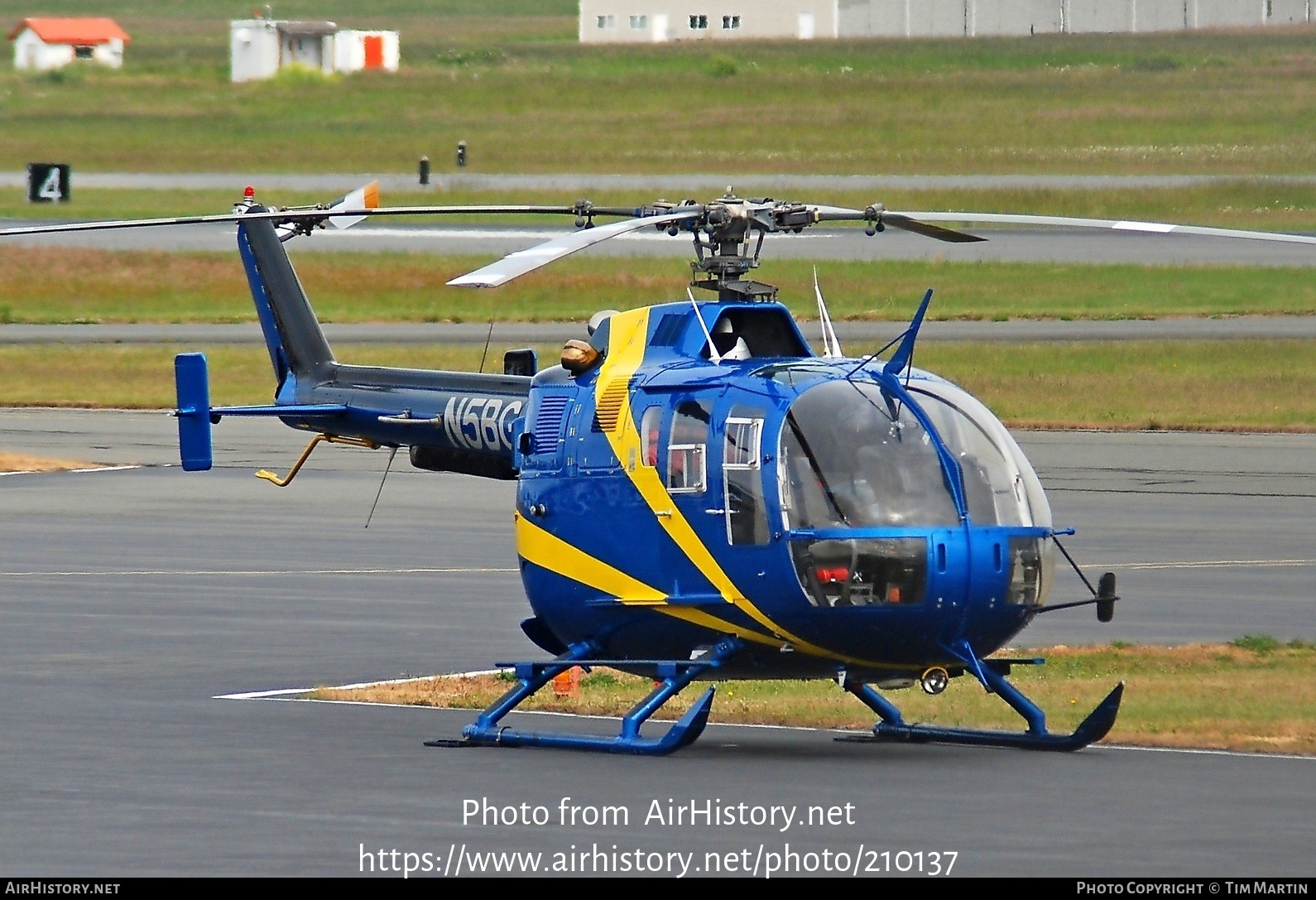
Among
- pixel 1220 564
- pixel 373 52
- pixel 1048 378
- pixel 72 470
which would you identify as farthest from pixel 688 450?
→ pixel 373 52

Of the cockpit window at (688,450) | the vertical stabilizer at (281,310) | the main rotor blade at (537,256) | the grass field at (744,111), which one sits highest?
the grass field at (744,111)

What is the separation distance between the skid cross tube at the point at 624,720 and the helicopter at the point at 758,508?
0.06 ft

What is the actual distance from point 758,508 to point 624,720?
2035 mm

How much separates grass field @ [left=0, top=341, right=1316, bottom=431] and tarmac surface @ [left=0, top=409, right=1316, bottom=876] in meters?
6.11

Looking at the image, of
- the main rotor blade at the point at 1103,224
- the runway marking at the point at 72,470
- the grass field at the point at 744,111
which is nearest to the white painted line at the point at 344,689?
the main rotor blade at the point at 1103,224

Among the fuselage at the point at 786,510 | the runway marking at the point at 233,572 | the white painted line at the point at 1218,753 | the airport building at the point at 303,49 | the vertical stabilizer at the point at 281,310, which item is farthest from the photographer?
the airport building at the point at 303,49

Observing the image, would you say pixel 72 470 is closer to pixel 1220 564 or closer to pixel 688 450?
pixel 1220 564

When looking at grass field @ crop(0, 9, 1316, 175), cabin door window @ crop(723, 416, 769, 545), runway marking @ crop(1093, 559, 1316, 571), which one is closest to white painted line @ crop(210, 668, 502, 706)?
cabin door window @ crop(723, 416, 769, 545)

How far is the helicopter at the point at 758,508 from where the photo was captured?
15055 millimetres

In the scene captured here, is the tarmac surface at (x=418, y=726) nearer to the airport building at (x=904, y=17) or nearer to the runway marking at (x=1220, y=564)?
the runway marking at (x=1220, y=564)

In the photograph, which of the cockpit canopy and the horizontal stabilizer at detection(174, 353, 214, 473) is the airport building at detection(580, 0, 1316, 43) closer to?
the horizontal stabilizer at detection(174, 353, 214, 473)

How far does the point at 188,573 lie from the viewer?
2753cm

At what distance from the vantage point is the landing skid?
15.6 metres

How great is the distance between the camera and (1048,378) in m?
47.3
